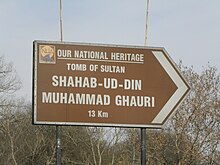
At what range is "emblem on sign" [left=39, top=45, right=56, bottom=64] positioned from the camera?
27.3 ft

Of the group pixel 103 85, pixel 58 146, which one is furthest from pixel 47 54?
pixel 58 146

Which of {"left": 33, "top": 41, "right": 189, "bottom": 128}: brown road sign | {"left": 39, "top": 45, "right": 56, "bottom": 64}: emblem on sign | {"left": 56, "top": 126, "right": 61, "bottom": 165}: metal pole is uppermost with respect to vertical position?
{"left": 39, "top": 45, "right": 56, "bottom": 64}: emblem on sign

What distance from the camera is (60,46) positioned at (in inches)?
329

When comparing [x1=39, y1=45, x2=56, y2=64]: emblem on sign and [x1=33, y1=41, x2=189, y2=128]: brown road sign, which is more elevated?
[x1=39, y1=45, x2=56, y2=64]: emblem on sign

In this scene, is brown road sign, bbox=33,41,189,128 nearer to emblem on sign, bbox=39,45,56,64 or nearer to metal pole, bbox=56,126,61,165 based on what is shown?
emblem on sign, bbox=39,45,56,64

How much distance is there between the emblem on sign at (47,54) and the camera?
8.32 meters

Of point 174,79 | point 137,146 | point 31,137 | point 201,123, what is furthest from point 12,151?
point 174,79

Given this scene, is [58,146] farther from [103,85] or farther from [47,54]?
[47,54]

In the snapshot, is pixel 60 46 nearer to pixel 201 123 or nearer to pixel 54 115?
pixel 54 115

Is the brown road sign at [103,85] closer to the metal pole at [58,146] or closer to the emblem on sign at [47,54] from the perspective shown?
the emblem on sign at [47,54]

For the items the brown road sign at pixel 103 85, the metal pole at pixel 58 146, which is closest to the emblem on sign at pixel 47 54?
the brown road sign at pixel 103 85

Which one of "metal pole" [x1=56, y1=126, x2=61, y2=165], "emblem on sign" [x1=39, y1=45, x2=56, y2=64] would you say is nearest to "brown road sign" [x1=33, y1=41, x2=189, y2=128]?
"emblem on sign" [x1=39, y1=45, x2=56, y2=64]

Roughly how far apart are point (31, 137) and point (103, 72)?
4129 cm

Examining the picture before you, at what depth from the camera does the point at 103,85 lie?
845 cm
